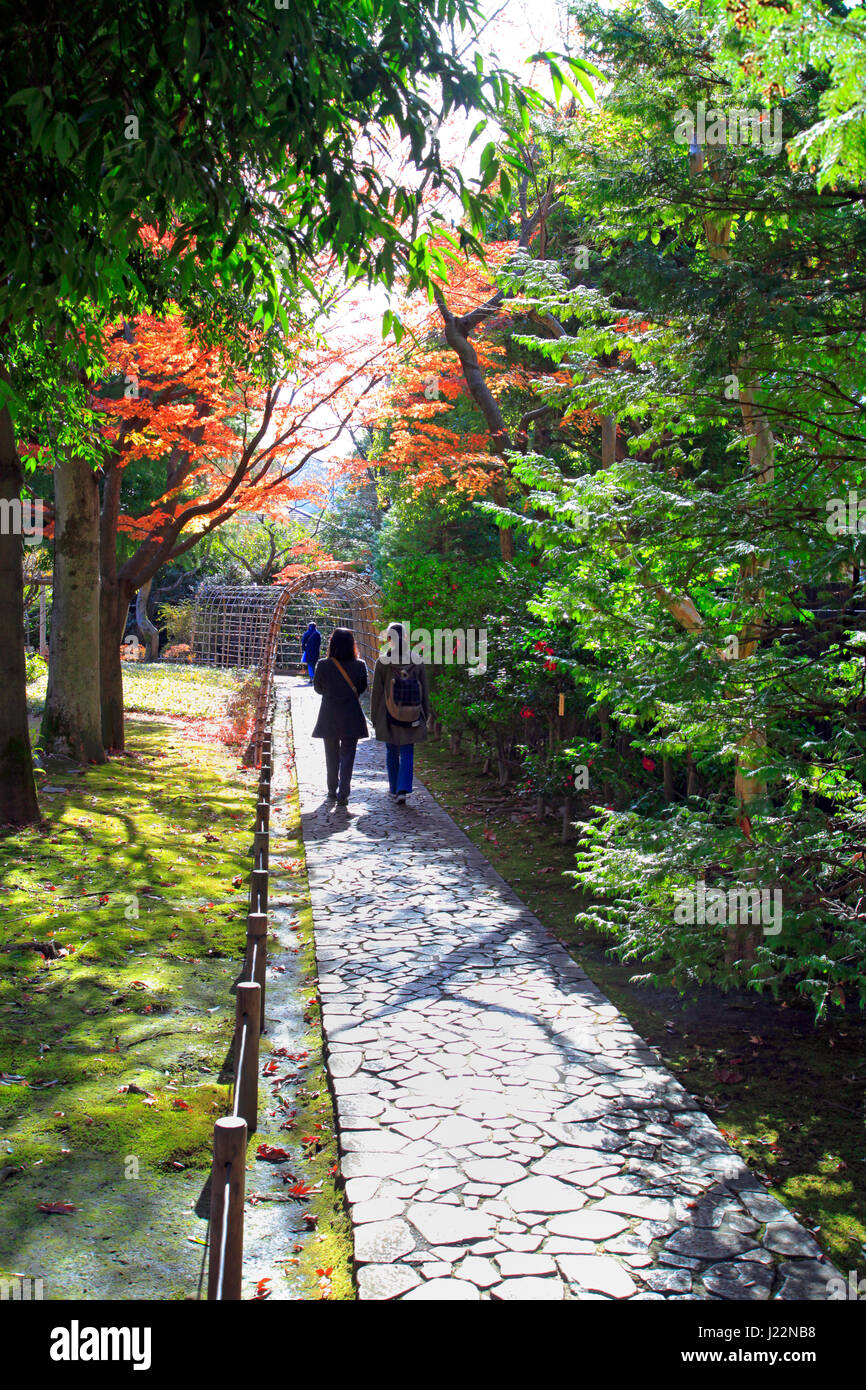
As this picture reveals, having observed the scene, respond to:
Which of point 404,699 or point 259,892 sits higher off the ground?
point 404,699

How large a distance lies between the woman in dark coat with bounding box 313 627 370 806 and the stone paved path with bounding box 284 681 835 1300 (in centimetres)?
365

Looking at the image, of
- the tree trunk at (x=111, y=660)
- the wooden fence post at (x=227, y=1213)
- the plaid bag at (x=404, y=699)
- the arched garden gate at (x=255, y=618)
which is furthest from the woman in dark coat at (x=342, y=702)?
the arched garden gate at (x=255, y=618)

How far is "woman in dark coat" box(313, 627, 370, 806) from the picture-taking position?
11000mm

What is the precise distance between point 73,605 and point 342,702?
12.7 ft

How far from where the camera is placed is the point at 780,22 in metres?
3.04

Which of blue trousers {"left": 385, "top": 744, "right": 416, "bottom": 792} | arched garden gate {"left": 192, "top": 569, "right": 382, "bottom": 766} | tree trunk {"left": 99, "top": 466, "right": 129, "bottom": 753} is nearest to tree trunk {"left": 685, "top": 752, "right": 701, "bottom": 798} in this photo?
blue trousers {"left": 385, "top": 744, "right": 416, "bottom": 792}

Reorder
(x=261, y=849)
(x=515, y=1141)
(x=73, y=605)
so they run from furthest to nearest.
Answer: (x=73, y=605)
(x=261, y=849)
(x=515, y=1141)

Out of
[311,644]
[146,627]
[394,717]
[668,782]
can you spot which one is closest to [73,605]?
[394,717]

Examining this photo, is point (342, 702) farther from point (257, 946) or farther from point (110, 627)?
point (257, 946)

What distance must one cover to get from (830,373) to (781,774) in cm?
190

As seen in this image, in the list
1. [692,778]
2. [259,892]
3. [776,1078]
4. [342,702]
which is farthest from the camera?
[342,702]

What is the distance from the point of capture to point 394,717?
1105 cm

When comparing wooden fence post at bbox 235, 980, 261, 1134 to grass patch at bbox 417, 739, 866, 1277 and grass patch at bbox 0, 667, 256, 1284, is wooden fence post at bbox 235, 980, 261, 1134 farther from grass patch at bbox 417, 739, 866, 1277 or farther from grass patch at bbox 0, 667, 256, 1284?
grass patch at bbox 417, 739, 866, 1277

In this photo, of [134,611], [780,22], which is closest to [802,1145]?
[780,22]
